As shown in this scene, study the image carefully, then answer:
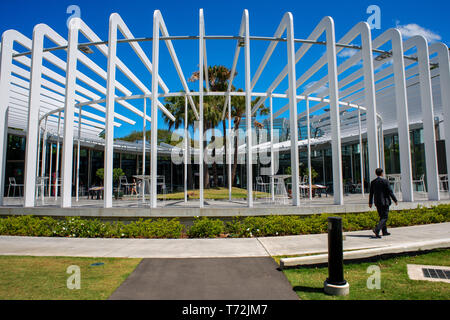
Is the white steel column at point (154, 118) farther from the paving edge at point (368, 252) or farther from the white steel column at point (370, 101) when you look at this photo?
the white steel column at point (370, 101)

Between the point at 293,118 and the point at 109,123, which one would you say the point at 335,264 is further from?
the point at 109,123

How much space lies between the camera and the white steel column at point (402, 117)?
8789mm

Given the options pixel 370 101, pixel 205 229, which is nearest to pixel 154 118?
pixel 205 229

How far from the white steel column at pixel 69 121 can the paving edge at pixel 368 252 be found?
638 centimetres

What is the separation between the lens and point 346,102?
44.1 feet

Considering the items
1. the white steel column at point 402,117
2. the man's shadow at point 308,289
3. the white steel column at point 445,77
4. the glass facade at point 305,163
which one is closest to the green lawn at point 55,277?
the man's shadow at point 308,289

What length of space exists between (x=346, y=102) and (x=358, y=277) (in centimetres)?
1119

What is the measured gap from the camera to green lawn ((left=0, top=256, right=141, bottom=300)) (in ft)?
11.1

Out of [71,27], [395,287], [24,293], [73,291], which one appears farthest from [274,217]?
[71,27]

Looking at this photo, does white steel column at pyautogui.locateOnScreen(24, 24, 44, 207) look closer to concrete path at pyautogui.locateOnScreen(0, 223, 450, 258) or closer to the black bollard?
concrete path at pyautogui.locateOnScreen(0, 223, 450, 258)

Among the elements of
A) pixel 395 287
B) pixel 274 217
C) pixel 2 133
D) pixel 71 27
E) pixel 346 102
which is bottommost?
pixel 395 287

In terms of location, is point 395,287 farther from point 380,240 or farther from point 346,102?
point 346,102

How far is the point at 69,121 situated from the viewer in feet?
25.4

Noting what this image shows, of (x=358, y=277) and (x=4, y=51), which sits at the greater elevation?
(x=4, y=51)
